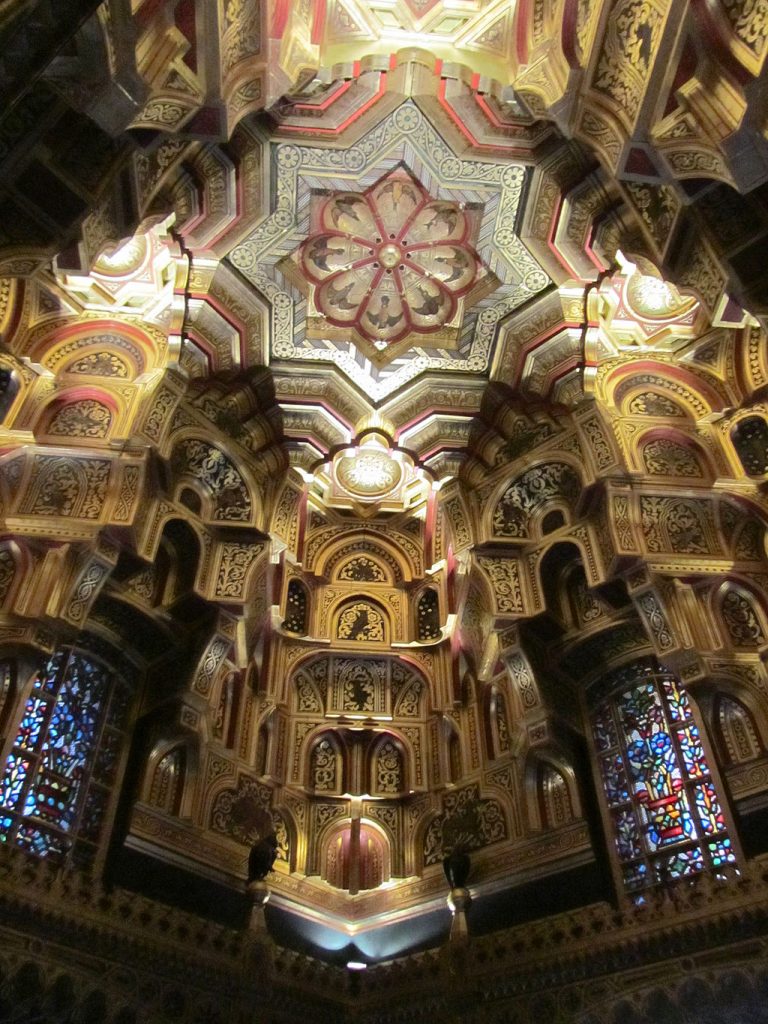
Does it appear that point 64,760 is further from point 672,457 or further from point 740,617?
point 672,457

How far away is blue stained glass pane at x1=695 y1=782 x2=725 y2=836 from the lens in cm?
805

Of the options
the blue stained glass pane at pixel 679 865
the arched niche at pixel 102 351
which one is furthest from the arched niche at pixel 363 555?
the blue stained glass pane at pixel 679 865

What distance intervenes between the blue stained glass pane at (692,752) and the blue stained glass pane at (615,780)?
694 millimetres

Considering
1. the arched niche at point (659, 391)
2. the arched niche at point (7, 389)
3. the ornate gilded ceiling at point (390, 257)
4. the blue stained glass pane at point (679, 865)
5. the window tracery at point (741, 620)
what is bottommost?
the blue stained glass pane at point (679, 865)

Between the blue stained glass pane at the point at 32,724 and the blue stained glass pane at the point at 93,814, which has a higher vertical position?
the blue stained glass pane at the point at 32,724

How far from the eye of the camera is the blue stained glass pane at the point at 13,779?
785cm

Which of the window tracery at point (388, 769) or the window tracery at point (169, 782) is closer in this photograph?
the window tracery at point (169, 782)

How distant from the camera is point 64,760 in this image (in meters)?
8.49

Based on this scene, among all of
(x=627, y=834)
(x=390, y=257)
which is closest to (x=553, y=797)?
(x=627, y=834)

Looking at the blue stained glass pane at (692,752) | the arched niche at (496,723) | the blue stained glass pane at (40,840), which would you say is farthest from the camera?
the arched niche at (496,723)

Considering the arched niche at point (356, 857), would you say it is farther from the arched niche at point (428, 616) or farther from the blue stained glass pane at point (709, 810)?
the blue stained glass pane at point (709, 810)

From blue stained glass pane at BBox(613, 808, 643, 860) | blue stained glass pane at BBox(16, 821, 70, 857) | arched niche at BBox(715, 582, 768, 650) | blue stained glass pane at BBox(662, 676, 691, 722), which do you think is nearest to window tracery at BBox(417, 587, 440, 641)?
blue stained glass pane at BBox(662, 676, 691, 722)

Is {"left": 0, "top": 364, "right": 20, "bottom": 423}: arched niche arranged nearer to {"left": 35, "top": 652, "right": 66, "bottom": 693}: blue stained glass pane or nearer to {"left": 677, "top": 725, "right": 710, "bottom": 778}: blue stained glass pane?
{"left": 35, "top": 652, "right": 66, "bottom": 693}: blue stained glass pane

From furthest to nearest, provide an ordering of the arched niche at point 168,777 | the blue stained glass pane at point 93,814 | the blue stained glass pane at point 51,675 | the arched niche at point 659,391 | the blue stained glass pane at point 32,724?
the arched niche at point 659,391
the arched niche at point 168,777
the blue stained glass pane at point 51,675
the blue stained glass pane at point 93,814
the blue stained glass pane at point 32,724
